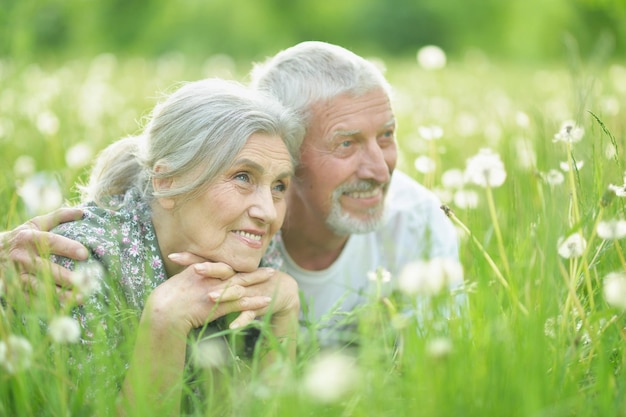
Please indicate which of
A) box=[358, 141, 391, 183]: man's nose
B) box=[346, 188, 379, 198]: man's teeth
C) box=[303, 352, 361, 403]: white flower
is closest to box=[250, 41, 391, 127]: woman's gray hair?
box=[358, 141, 391, 183]: man's nose

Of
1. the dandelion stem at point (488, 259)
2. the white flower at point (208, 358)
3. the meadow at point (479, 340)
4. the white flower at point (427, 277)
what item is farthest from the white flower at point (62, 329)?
the dandelion stem at point (488, 259)

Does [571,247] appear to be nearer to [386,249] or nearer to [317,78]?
[386,249]

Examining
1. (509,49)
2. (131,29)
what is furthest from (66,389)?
(509,49)

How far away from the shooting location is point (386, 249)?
3799mm

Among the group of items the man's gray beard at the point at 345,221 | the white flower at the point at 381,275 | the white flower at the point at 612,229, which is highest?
the white flower at the point at 612,229

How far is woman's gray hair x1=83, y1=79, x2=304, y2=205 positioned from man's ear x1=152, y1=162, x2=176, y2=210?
0.04ft

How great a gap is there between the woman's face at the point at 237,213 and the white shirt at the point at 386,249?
2.36 ft

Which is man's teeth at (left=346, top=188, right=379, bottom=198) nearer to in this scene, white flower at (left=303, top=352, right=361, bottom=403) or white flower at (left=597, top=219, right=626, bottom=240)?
white flower at (left=597, top=219, right=626, bottom=240)

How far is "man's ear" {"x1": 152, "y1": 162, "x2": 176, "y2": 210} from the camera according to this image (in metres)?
3.07

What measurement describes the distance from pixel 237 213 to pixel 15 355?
1.11 m

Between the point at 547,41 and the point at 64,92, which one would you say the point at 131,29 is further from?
the point at 64,92

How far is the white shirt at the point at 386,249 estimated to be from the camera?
3889 mm

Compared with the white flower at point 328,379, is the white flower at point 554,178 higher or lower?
lower

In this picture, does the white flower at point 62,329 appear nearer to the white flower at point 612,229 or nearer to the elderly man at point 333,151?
the elderly man at point 333,151
